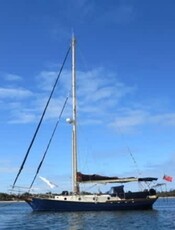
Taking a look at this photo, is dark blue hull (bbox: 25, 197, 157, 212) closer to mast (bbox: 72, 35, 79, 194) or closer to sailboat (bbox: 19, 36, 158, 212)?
sailboat (bbox: 19, 36, 158, 212)

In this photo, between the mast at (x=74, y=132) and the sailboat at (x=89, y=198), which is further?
the mast at (x=74, y=132)

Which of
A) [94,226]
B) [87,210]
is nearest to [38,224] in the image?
[94,226]

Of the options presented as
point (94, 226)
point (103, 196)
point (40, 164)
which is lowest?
point (94, 226)

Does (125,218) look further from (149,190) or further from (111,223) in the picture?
(149,190)

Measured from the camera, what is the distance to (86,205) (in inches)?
3118

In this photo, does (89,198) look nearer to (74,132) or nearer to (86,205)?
(86,205)

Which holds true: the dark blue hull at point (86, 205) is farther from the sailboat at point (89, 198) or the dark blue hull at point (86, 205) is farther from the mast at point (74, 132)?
the mast at point (74, 132)

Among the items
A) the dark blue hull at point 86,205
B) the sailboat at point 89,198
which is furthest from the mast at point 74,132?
the dark blue hull at point 86,205

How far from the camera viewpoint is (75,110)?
3364 inches

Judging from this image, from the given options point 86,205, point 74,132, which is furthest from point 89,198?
point 74,132

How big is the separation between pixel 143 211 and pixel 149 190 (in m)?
3.93

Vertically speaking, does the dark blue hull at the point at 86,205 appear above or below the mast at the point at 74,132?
below

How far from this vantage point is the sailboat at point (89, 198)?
7950 cm

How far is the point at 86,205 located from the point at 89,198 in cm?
122
